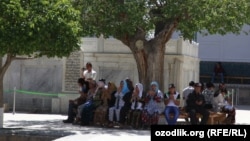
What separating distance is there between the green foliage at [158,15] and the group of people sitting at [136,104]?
1.60 m

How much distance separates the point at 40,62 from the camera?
23.3 metres

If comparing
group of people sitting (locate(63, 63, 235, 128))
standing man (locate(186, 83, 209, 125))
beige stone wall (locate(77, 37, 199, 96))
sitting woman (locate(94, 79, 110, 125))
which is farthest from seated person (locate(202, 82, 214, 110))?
beige stone wall (locate(77, 37, 199, 96))

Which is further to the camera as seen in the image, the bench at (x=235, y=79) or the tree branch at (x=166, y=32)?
the bench at (x=235, y=79)

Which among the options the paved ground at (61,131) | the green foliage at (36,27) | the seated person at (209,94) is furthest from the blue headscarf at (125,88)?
the green foliage at (36,27)

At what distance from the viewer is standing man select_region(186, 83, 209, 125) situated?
53.7 ft

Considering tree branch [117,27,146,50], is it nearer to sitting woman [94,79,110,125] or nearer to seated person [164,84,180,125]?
sitting woman [94,79,110,125]

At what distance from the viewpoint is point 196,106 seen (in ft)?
54.2

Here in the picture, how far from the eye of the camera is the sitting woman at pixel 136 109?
1666 cm

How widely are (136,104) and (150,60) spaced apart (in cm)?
266

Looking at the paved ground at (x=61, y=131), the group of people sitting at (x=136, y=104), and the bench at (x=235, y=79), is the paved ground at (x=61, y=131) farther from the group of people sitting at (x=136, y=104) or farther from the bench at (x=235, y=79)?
the bench at (x=235, y=79)

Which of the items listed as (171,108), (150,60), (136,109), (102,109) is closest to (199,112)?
(171,108)

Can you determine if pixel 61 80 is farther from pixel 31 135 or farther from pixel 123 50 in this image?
pixel 31 135

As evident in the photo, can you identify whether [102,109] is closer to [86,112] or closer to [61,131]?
[86,112]

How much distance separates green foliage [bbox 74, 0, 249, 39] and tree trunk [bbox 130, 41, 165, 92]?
3.14ft
